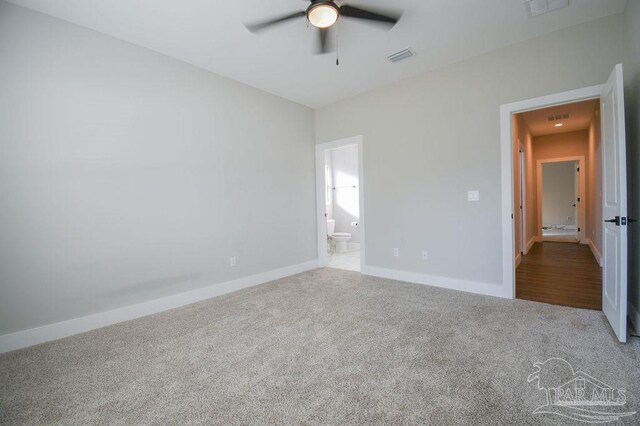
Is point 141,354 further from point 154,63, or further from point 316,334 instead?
point 154,63

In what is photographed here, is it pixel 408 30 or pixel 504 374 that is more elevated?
pixel 408 30

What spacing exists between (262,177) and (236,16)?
80.0 inches

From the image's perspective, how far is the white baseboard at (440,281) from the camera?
3.13m

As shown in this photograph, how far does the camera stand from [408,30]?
2.68 m

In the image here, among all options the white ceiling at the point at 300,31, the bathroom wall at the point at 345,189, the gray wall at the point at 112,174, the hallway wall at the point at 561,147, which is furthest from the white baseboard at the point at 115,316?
the hallway wall at the point at 561,147

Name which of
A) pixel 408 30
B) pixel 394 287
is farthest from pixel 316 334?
pixel 408 30

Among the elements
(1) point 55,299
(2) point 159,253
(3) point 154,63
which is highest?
(3) point 154,63

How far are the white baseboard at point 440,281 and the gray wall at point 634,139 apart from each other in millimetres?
999

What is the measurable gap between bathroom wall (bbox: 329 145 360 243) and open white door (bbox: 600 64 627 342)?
186 inches

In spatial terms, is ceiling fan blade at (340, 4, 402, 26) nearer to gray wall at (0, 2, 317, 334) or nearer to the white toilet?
gray wall at (0, 2, 317, 334)

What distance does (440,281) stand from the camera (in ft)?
11.6

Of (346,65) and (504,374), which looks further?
(346,65)

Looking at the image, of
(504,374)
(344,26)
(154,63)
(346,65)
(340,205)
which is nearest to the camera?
(504,374)

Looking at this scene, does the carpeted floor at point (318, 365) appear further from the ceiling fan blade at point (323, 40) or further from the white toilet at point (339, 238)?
the white toilet at point (339, 238)
